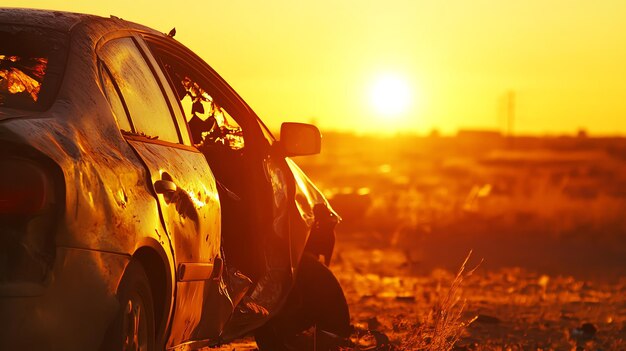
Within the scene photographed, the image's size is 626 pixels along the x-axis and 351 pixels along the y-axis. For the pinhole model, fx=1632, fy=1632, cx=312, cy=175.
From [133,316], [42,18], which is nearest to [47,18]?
[42,18]

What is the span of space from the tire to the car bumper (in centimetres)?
7

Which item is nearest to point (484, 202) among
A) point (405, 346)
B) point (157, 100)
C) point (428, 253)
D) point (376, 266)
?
point (428, 253)

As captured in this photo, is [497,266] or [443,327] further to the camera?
[497,266]

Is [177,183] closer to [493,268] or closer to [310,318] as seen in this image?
[310,318]

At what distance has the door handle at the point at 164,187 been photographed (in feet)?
20.4

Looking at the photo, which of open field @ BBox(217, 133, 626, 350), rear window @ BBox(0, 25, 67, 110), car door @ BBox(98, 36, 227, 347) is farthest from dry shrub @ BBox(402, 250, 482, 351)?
rear window @ BBox(0, 25, 67, 110)

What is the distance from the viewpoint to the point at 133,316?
588 cm

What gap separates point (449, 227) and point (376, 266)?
8.17 m

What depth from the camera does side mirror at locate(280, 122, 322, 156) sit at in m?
8.66

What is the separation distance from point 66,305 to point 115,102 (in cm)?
126

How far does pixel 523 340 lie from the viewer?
11.9 metres

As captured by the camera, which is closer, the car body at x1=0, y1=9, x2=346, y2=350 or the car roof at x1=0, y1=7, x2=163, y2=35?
the car body at x1=0, y1=9, x2=346, y2=350

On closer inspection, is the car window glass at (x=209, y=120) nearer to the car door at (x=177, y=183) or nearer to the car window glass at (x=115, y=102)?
the car door at (x=177, y=183)

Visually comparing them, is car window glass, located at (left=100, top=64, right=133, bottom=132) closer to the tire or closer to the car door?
the car door
